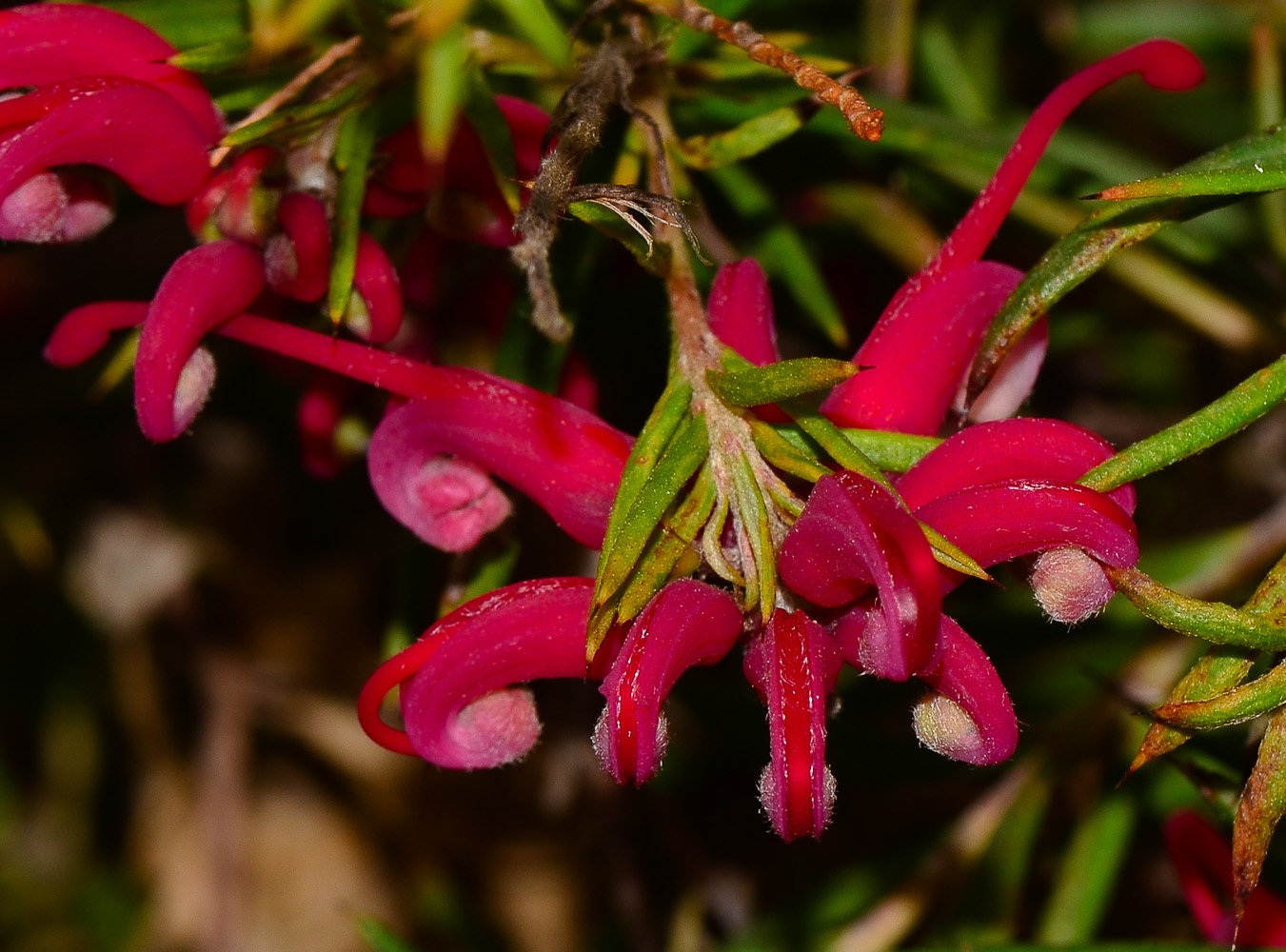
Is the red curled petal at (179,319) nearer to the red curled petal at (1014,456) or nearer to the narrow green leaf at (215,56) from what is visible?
the narrow green leaf at (215,56)

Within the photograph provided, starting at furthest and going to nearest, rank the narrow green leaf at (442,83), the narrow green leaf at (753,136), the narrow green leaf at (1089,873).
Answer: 1. the narrow green leaf at (1089,873)
2. the narrow green leaf at (753,136)
3. the narrow green leaf at (442,83)

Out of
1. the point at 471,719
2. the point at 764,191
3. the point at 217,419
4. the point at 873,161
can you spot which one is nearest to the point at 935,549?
the point at 471,719

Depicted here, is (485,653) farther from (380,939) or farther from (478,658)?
(380,939)

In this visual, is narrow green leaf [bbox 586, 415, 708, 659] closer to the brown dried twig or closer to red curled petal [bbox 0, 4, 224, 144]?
the brown dried twig

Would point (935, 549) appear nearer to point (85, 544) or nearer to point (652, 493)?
point (652, 493)

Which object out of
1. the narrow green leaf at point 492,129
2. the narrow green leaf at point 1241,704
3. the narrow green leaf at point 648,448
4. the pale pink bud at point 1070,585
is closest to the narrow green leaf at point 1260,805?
the narrow green leaf at point 1241,704
